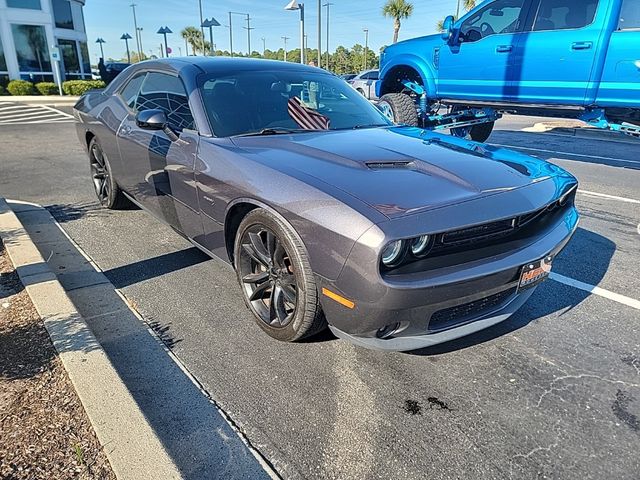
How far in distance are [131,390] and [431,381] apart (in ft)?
4.94

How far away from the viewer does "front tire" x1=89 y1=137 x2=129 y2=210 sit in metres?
4.85

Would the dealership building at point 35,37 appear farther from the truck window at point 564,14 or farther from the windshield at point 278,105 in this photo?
the windshield at point 278,105

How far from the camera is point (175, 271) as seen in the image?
370 centimetres

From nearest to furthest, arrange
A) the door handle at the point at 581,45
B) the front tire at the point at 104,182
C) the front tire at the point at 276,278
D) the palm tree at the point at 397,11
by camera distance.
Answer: the front tire at the point at 276,278, the front tire at the point at 104,182, the door handle at the point at 581,45, the palm tree at the point at 397,11

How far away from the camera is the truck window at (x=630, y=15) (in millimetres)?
5742

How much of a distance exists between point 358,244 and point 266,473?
984 mm

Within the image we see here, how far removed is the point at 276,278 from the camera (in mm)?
2646

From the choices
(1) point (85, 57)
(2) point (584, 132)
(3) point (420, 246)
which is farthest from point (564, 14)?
(1) point (85, 57)

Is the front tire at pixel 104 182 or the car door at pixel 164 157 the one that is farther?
the front tire at pixel 104 182

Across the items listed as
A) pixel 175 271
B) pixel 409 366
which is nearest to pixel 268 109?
pixel 175 271

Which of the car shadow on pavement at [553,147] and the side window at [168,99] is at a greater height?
the side window at [168,99]

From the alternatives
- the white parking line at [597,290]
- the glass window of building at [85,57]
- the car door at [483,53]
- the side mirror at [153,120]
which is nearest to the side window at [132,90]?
the side mirror at [153,120]

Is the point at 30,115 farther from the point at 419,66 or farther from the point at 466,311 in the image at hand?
the point at 466,311

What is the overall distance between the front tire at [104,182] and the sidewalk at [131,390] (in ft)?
4.79
